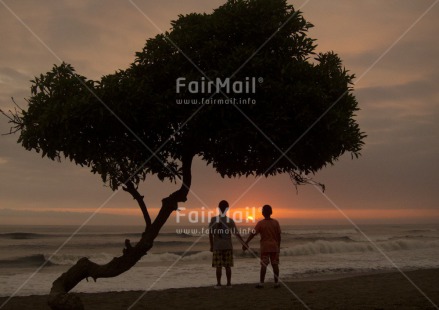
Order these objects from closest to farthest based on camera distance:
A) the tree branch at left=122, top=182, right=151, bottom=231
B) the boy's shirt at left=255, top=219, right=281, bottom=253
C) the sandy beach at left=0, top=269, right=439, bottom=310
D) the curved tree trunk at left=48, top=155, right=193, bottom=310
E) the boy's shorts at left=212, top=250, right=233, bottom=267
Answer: the curved tree trunk at left=48, top=155, right=193, bottom=310
the sandy beach at left=0, top=269, right=439, bottom=310
the tree branch at left=122, top=182, right=151, bottom=231
the boy's shirt at left=255, top=219, right=281, bottom=253
the boy's shorts at left=212, top=250, right=233, bottom=267

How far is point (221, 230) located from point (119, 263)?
3.39 metres

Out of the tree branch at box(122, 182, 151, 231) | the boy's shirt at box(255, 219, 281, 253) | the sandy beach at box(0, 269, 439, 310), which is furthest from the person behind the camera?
the boy's shirt at box(255, 219, 281, 253)

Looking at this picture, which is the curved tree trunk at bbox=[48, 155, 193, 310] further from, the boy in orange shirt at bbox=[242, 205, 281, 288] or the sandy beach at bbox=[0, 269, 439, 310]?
the boy in orange shirt at bbox=[242, 205, 281, 288]

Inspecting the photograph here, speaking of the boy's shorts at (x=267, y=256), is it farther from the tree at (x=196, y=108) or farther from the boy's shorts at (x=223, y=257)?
the tree at (x=196, y=108)

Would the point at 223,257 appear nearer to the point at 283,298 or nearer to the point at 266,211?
the point at 266,211

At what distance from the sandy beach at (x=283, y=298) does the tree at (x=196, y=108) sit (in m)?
2.25

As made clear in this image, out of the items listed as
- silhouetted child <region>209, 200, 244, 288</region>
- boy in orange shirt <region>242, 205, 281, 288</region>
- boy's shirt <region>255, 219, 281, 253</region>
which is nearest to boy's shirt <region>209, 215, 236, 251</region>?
silhouetted child <region>209, 200, 244, 288</region>

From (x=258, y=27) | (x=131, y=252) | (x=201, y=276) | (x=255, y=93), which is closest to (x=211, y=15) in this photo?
(x=258, y=27)

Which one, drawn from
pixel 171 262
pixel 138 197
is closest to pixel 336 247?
pixel 171 262

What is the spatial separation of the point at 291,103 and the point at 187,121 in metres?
2.86

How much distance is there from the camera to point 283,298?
51.1 feet

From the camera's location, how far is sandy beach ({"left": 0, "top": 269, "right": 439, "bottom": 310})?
1452 cm

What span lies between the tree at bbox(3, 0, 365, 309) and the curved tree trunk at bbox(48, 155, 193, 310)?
30 millimetres

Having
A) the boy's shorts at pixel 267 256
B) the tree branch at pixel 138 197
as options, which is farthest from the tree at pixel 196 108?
the boy's shorts at pixel 267 256
